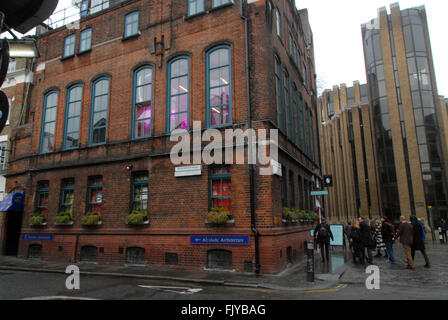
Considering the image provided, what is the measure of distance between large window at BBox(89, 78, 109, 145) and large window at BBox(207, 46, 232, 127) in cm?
578

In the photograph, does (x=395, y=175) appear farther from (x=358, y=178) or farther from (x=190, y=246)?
(x=190, y=246)

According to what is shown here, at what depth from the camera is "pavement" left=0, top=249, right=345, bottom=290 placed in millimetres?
9175

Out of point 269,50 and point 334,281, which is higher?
point 269,50

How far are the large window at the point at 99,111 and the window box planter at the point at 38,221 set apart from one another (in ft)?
14.8

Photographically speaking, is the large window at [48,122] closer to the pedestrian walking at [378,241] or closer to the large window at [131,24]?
the large window at [131,24]

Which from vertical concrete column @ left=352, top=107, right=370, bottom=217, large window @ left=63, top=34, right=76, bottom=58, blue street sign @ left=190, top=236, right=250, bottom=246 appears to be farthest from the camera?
vertical concrete column @ left=352, top=107, right=370, bottom=217

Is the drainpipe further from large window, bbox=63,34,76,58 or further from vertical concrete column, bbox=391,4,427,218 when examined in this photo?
vertical concrete column, bbox=391,4,427,218

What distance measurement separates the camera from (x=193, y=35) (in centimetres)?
1430

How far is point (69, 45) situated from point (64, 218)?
32.3 ft

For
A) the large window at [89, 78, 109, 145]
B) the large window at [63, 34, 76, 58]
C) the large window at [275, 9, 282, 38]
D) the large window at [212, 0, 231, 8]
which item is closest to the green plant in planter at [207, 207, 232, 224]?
the large window at [89, 78, 109, 145]

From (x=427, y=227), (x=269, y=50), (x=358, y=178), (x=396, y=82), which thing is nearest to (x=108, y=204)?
(x=269, y=50)

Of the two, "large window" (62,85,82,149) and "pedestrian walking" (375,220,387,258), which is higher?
"large window" (62,85,82,149)

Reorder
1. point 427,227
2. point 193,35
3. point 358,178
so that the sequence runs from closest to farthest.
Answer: point 193,35 → point 427,227 → point 358,178

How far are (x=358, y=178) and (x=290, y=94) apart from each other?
3328 centimetres
